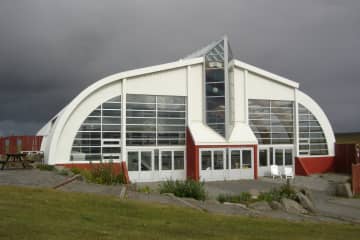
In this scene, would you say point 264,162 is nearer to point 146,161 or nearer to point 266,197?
point 146,161

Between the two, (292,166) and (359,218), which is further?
(292,166)

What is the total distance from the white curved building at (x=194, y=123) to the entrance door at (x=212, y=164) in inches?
2.6

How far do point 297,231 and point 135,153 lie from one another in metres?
17.1

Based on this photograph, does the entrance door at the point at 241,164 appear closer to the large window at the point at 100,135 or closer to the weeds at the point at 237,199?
the large window at the point at 100,135

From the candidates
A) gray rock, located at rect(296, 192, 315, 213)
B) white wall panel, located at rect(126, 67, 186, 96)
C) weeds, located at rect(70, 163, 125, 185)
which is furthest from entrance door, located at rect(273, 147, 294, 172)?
weeds, located at rect(70, 163, 125, 185)

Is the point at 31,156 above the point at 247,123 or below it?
below

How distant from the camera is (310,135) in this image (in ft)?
97.2

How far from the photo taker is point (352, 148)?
92.8 ft

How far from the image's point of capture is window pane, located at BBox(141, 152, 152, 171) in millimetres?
25392

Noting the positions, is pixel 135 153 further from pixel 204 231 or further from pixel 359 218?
pixel 204 231

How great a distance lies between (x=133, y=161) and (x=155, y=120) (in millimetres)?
3119

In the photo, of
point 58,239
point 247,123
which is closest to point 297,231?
point 58,239

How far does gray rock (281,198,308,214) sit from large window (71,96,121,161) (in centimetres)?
1334

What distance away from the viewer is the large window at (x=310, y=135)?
1159 inches
